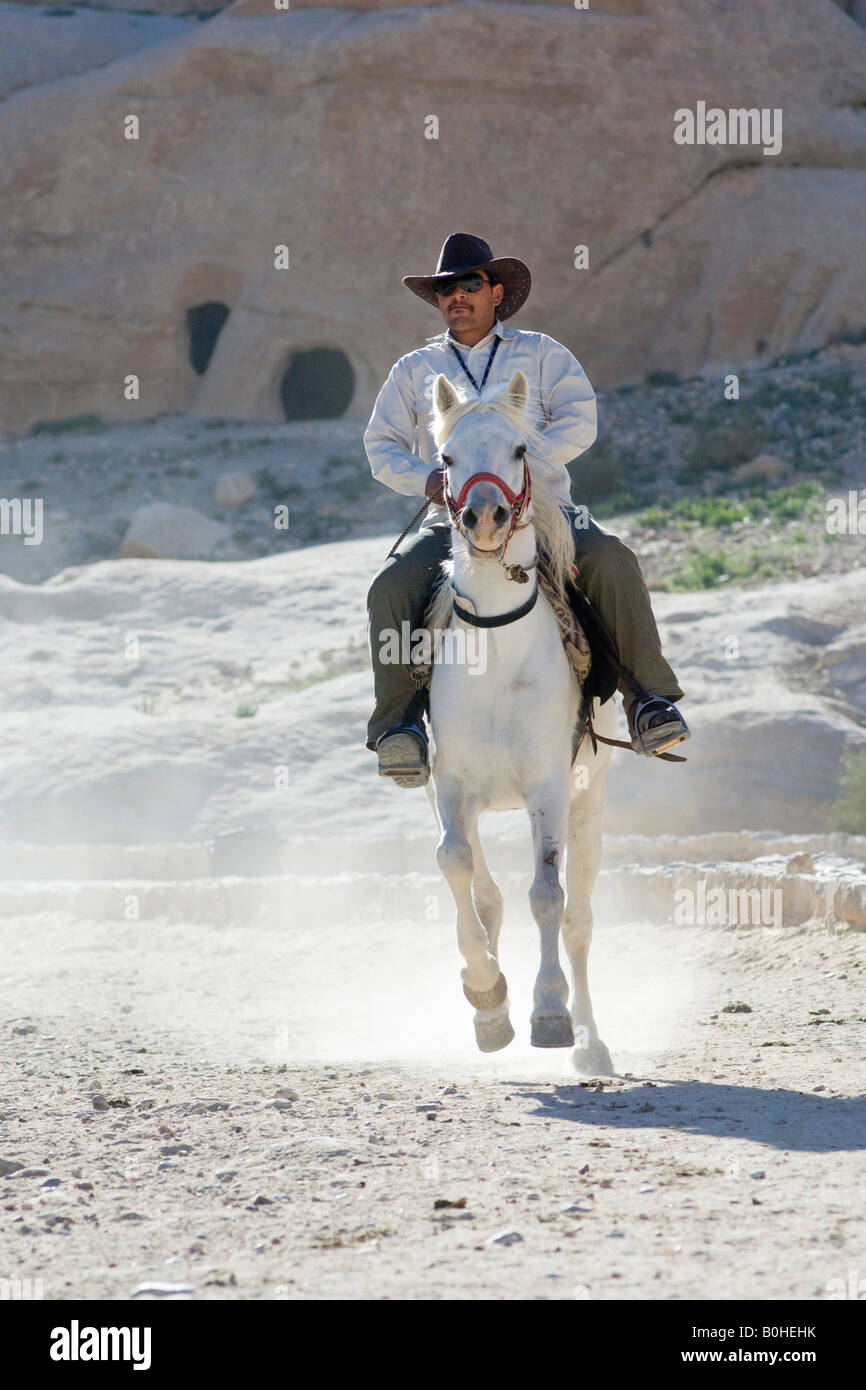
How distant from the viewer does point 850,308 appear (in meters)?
31.8

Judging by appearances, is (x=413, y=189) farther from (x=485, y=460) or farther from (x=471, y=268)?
(x=485, y=460)

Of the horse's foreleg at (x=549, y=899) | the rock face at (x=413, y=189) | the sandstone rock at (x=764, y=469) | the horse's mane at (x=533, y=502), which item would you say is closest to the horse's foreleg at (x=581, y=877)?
the horse's foreleg at (x=549, y=899)

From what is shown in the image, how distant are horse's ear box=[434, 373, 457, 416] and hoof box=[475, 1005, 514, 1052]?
2.56 metres

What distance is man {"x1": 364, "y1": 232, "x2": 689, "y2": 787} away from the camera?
706 centimetres

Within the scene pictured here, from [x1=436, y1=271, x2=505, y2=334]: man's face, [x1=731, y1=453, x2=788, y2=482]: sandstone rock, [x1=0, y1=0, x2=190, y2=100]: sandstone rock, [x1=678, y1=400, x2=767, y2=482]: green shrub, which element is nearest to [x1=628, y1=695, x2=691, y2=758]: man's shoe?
[x1=436, y1=271, x2=505, y2=334]: man's face

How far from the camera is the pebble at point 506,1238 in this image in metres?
4.07

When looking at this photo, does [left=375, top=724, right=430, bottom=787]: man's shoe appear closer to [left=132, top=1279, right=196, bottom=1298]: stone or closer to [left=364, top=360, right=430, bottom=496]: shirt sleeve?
[left=364, top=360, right=430, bottom=496]: shirt sleeve

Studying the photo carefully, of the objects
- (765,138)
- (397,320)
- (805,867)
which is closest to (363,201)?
(397,320)

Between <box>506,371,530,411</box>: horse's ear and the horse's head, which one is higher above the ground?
<box>506,371,530,411</box>: horse's ear

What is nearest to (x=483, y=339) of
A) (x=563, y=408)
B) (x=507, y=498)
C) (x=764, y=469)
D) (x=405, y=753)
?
(x=563, y=408)

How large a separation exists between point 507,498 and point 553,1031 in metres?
2.07

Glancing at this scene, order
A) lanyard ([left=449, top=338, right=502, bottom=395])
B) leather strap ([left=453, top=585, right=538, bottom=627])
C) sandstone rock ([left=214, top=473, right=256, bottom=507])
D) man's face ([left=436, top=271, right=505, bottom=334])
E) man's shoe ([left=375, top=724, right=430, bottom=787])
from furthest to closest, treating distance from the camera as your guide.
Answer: sandstone rock ([left=214, top=473, right=256, bottom=507]) < man's face ([left=436, top=271, right=505, bottom=334]) < lanyard ([left=449, top=338, right=502, bottom=395]) < man's shoe ([left=375, top=724, right=430, bottom=787]) < leather strap ([left=453, top=585, right=538, bottom=627])

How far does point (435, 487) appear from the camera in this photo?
6793 mm
